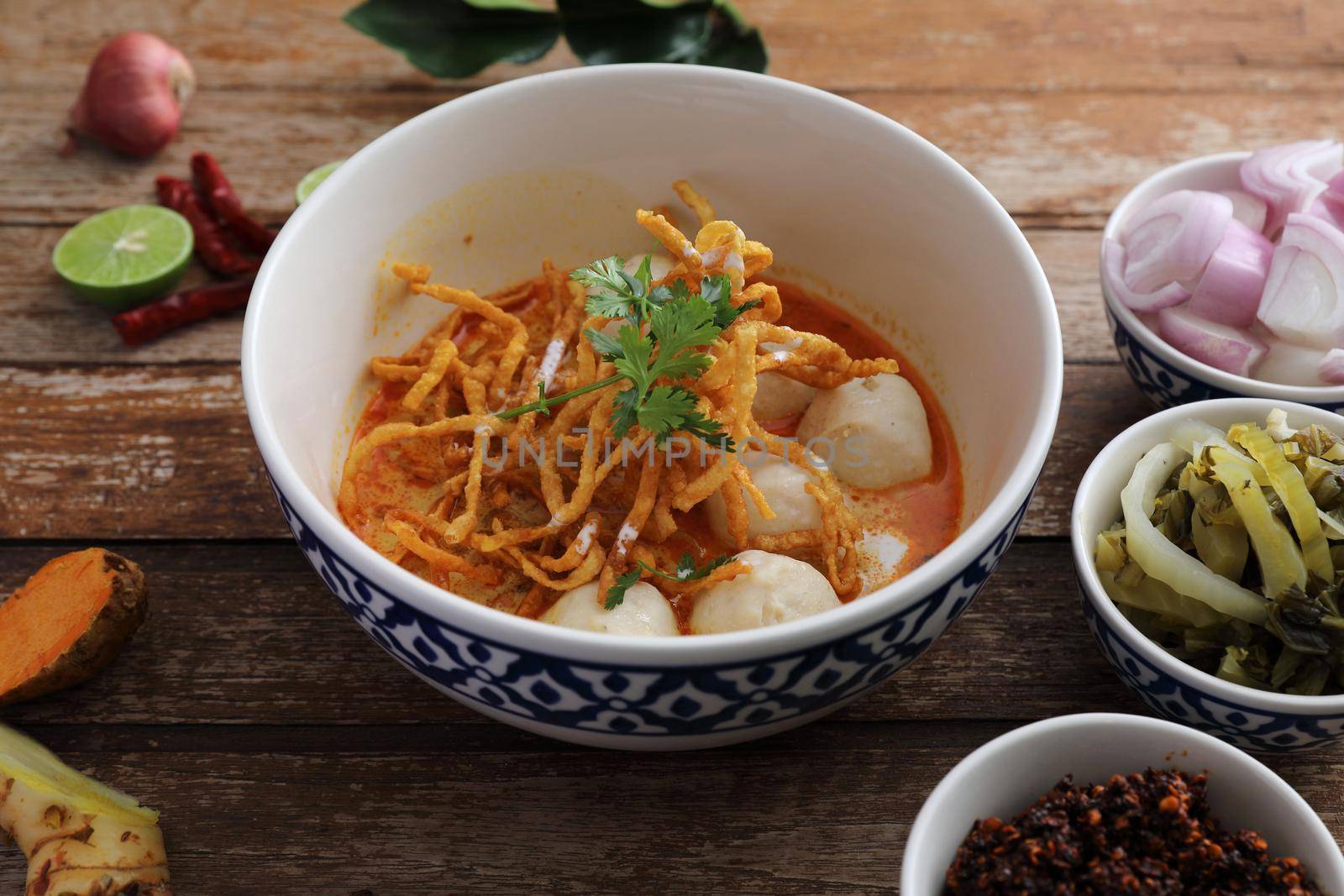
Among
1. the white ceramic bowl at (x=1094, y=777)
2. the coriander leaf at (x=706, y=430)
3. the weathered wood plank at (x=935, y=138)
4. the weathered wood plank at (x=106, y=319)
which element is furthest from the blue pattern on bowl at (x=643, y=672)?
the weathered wood plank at (x=935, y=138)

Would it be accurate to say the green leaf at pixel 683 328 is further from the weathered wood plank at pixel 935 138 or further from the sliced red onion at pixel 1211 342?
the weathered wood plank at pixel 935 138

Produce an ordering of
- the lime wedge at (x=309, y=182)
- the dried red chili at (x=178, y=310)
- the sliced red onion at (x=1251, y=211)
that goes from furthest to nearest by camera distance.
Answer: the lime wedge at (x=309, y=182), the dried red chili at (x=178, y=310), the sliced red onion at (x=1251, y=211)

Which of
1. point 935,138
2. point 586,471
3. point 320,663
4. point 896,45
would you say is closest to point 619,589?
point 586,471

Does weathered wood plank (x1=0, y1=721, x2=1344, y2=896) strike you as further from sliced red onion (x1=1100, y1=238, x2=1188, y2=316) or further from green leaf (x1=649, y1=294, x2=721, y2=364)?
sliced red onion (x1=1100, y1=238, x2=1188, y2=316)

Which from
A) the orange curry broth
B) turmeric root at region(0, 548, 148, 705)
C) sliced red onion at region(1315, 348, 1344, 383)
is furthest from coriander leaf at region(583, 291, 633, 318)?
sliced red onion at region(1315, 348, 1344, 383)

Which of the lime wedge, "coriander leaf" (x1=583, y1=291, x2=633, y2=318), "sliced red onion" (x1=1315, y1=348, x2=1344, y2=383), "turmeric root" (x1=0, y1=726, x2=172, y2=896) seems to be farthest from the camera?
Answer: the lime wedge
